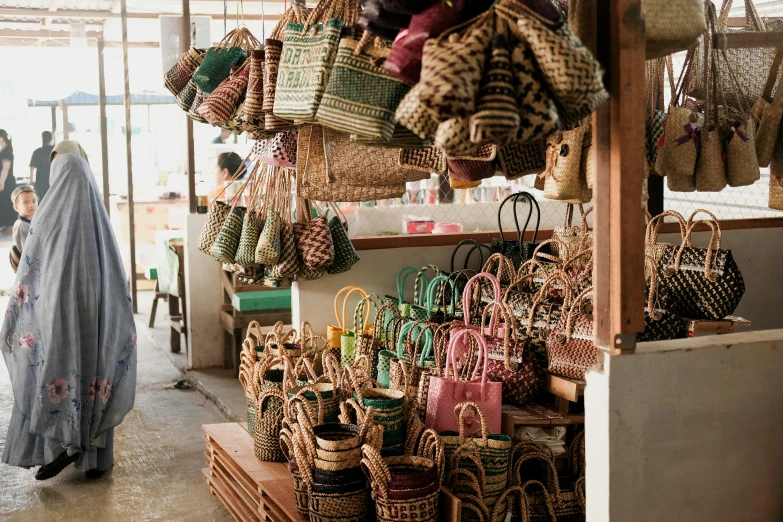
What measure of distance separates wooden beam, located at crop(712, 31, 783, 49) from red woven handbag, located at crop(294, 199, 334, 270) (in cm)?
190

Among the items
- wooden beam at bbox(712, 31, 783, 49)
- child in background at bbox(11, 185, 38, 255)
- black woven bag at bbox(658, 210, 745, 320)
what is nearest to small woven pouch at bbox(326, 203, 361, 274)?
black woven bag at bbox(658, 210, 745, 320)

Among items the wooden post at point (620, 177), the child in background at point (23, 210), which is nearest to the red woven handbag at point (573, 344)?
the wooden post at point (620, 177)

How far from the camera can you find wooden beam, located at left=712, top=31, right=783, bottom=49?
10.5ft

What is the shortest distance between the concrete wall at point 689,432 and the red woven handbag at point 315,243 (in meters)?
2.11

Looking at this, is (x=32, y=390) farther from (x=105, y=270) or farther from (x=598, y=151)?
(x=598, y=151)

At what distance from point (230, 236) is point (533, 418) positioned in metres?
1.77

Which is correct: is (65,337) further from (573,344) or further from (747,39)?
(747,39)

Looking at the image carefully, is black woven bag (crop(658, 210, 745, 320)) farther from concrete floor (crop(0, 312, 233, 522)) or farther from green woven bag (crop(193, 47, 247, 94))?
concrete floor (crop(0, 312, 233, 522))

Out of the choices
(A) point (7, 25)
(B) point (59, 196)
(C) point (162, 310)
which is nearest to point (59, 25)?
(A) point (7, 25)

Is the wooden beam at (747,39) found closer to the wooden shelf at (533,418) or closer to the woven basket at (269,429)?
the wooden shelf at (533,418)

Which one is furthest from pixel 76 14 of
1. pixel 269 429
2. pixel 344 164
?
pixel 344 164

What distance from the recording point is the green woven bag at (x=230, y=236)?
4176 millimetres

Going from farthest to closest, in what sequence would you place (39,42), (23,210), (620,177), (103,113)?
(39,42) → (103,113) → (23,210) → (620,177)

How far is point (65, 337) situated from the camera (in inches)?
180
